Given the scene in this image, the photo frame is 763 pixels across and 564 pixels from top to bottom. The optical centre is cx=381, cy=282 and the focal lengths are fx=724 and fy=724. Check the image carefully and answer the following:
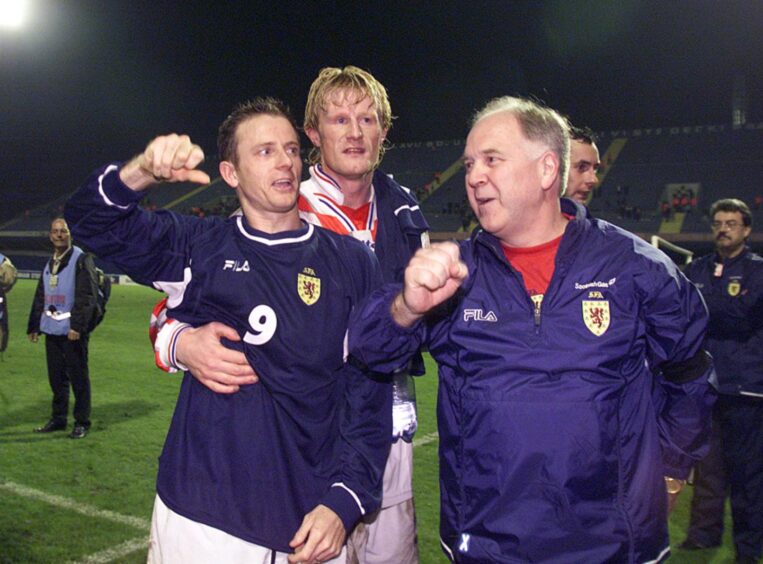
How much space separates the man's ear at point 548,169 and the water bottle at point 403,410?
980mm

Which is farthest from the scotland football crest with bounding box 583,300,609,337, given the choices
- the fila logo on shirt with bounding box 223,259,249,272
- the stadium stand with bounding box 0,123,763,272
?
the stadium stand with bounding box 0,123,763,272

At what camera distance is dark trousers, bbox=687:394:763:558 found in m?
4.69

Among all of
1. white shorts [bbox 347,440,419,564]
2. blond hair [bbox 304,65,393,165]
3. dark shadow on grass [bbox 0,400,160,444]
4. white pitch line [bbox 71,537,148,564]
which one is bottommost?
white pitch line [bbox 71,537,148,564]

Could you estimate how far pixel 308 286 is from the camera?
2408mm

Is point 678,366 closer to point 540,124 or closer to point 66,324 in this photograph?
point 540,124

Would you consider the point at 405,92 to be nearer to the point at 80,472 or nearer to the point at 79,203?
the point at 80,472

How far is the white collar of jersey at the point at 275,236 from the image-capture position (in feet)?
8.11

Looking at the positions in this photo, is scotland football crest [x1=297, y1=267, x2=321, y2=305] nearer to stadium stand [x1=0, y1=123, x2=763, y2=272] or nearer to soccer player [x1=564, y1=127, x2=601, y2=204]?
soccer player [x1=564, y1=127, x2=601, y2=204]

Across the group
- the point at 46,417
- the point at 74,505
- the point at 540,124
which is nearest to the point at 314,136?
the point at 540,124

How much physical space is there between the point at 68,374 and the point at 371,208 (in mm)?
5667

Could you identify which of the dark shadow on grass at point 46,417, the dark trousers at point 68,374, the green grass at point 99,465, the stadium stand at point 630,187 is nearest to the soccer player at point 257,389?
the green grass at point 99,465

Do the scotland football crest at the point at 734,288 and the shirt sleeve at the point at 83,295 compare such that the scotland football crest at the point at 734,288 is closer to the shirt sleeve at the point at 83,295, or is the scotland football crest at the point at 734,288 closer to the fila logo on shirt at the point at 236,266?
the fila logo on shirt at the point at 236,266

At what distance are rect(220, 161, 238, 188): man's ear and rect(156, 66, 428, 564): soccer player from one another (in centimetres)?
39

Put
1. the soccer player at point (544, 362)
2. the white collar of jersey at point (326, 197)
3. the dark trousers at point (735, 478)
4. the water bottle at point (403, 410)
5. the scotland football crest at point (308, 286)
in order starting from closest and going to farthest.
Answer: the soccer player at point (544, 362) < the scotland football crest at point (308, 286) < the water bottle at point (403, 410) < the white collar of jersey at point (326, 197) < the dark trousers at point (735, 478)
